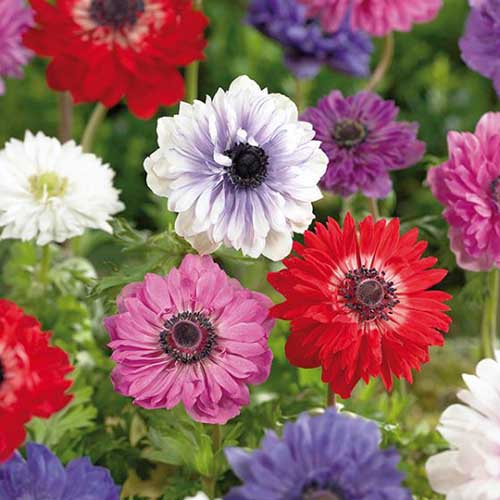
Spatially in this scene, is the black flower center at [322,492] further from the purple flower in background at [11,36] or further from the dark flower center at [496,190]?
the purple flower in background at [11,36]

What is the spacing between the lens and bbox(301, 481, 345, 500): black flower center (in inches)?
19.5

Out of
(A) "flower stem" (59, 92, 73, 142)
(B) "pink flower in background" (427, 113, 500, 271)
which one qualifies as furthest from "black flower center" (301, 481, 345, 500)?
(A) "flower stem" (59, 92, 73, 142)

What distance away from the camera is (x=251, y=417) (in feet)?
2.63

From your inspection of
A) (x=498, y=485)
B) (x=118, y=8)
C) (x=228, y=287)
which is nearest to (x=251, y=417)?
(x=228, y=287)

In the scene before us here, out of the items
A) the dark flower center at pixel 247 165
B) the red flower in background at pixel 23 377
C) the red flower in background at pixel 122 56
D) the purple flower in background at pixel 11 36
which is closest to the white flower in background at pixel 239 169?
the dark flower center at pixel 247 165

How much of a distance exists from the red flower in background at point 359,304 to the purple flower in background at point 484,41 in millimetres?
250

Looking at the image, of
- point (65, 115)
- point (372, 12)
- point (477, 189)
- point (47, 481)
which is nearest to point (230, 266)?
point (65, 115)

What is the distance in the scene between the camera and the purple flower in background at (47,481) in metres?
0.58

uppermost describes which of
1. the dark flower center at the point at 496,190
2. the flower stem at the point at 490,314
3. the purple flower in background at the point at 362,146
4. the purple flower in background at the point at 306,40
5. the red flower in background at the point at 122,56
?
the purple flower in background at the point at 306,40

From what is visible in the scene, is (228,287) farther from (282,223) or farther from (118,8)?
(118,8)

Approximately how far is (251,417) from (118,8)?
386 mm

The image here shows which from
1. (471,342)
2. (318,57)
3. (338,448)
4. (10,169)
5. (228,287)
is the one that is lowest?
(338,448)

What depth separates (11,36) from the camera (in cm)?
96

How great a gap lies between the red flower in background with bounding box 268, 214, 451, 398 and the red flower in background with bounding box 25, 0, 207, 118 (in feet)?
0.93
